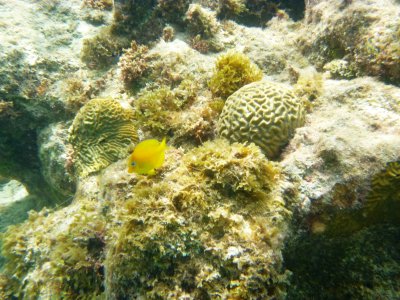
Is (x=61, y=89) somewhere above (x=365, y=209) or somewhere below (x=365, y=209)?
above

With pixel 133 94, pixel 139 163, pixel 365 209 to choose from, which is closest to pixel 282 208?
pixel 365 209

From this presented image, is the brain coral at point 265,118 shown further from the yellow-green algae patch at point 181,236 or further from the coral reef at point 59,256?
the coral reef at point 59,256

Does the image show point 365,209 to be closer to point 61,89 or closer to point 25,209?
point 61,89

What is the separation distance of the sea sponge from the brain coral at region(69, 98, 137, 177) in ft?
5.49

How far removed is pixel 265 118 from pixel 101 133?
293cm

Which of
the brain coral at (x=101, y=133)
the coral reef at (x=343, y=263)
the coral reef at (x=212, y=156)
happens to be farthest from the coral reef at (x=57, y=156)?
the coral reef at (x=343, y=263)

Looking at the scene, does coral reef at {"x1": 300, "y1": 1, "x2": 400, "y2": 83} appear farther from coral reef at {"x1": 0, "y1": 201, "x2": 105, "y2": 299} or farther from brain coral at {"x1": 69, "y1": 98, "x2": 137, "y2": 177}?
coral reef at {"x1": 0, "y1": 201, "x2": 105, "y2": 299}

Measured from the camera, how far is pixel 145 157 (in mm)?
2908

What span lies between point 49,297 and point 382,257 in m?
4.36

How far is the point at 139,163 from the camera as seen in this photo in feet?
9.60

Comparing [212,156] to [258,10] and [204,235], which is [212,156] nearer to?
[204,235]

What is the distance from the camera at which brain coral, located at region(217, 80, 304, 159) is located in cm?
386

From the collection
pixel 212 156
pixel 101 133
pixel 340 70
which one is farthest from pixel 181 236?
pixel 340 70

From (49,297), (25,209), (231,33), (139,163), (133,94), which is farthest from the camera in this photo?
(25,209)
